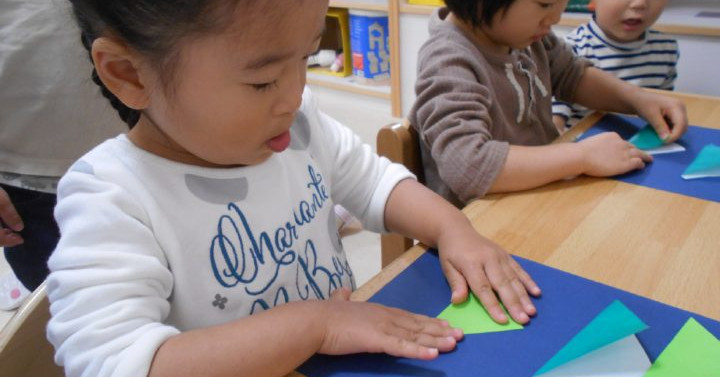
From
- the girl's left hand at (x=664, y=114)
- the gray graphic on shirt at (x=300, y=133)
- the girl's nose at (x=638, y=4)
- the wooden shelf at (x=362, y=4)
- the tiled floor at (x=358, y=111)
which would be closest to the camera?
the gray graphic on shirt at (x=300, y=133)

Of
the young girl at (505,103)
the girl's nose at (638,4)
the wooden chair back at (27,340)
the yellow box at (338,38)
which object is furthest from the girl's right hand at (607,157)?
the yellow box at (338,38)

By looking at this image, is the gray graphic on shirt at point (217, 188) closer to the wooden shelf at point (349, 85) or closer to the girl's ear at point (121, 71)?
the girl's ear at point (121, 71)

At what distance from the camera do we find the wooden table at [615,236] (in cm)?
56

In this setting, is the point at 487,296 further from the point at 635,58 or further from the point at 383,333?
the point at 635,58

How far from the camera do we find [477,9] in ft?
2.83

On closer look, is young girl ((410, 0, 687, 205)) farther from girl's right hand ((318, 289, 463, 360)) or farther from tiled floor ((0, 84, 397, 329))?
tiled floor ((0, 84, 397, 329))

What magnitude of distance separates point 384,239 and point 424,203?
1.00 ft

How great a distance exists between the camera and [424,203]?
68 centimetres

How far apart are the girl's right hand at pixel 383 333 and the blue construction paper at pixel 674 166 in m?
0.42

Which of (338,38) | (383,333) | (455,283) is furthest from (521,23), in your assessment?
(338,38)

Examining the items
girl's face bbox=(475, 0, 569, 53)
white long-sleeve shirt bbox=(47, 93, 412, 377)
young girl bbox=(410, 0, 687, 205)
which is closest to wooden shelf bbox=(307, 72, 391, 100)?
young girl bbox=(410, 0, 687, 205)

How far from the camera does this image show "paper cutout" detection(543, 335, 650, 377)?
45 cm

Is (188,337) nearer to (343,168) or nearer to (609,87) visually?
(343,168)

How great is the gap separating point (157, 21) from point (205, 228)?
0.64 ft
